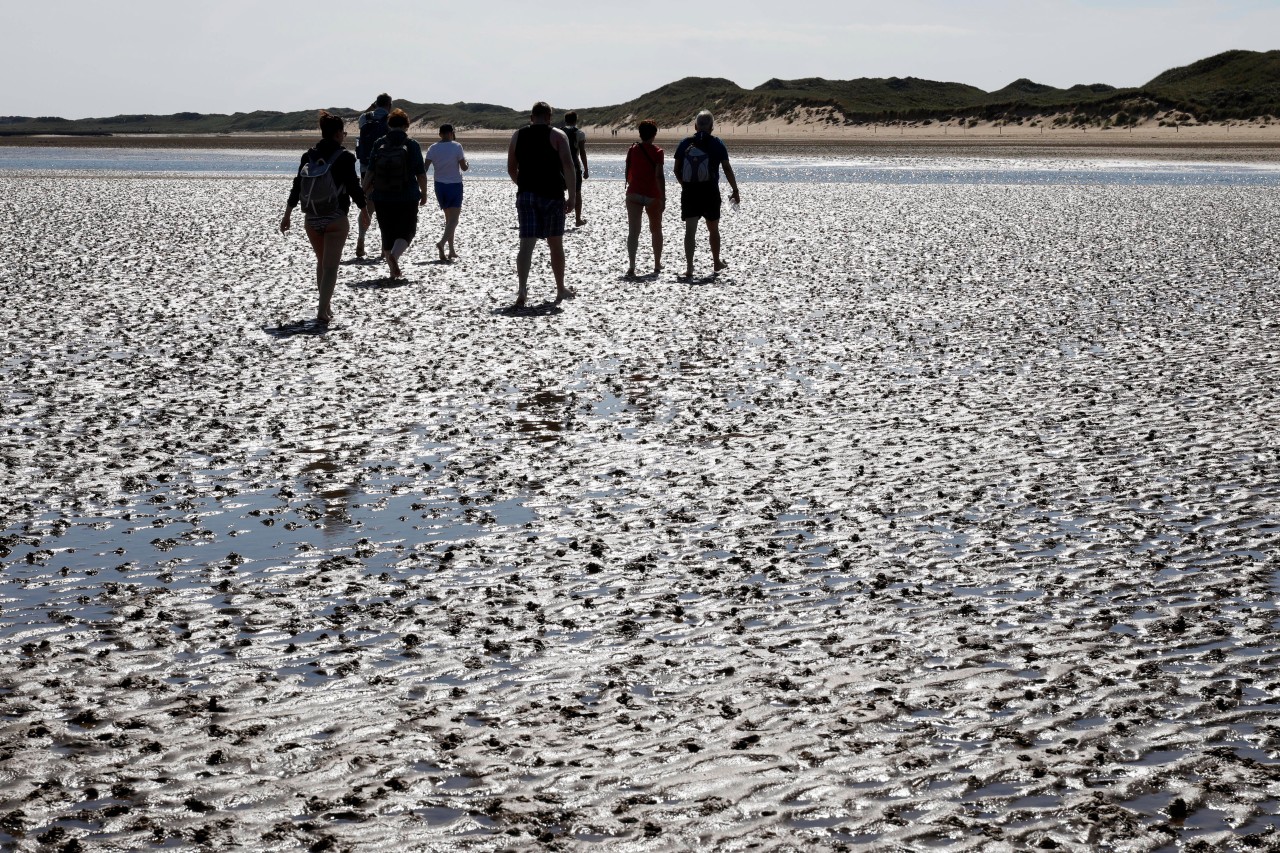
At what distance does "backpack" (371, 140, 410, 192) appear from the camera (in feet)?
68.7

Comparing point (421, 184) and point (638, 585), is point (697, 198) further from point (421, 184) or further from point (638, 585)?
point (638, 585)

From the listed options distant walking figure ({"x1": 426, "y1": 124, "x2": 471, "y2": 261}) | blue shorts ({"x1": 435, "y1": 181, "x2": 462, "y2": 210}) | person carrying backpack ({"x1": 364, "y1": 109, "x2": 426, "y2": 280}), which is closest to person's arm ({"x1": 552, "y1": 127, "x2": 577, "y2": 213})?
person carrying backpack ({"x1": 364, "y1": 109, "x2": 426, "y2": 280})

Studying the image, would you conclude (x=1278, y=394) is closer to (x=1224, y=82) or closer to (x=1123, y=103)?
(x=1123, y=103)

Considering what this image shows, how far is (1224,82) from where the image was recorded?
192125mm

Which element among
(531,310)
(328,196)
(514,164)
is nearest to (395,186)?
(514,164)

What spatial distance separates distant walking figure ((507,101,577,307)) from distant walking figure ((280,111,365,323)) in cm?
216

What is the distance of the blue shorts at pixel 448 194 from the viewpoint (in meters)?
23.8

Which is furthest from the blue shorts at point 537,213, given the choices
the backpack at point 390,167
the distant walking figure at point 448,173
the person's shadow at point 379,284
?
the distant walking figure at point 448,173

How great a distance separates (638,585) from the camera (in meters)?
7.42

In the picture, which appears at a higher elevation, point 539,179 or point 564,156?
point 564,156

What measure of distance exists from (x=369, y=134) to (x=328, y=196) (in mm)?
6286

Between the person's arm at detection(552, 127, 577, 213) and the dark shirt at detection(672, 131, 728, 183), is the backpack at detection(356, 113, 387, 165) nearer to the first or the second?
the dark shirt at detection(672, 131, 728, 183)

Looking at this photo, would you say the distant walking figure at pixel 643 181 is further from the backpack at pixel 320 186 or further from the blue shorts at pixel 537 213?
the backpack at pixel 320 186

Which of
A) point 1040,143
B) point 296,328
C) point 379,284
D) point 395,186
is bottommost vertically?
point 296,328
